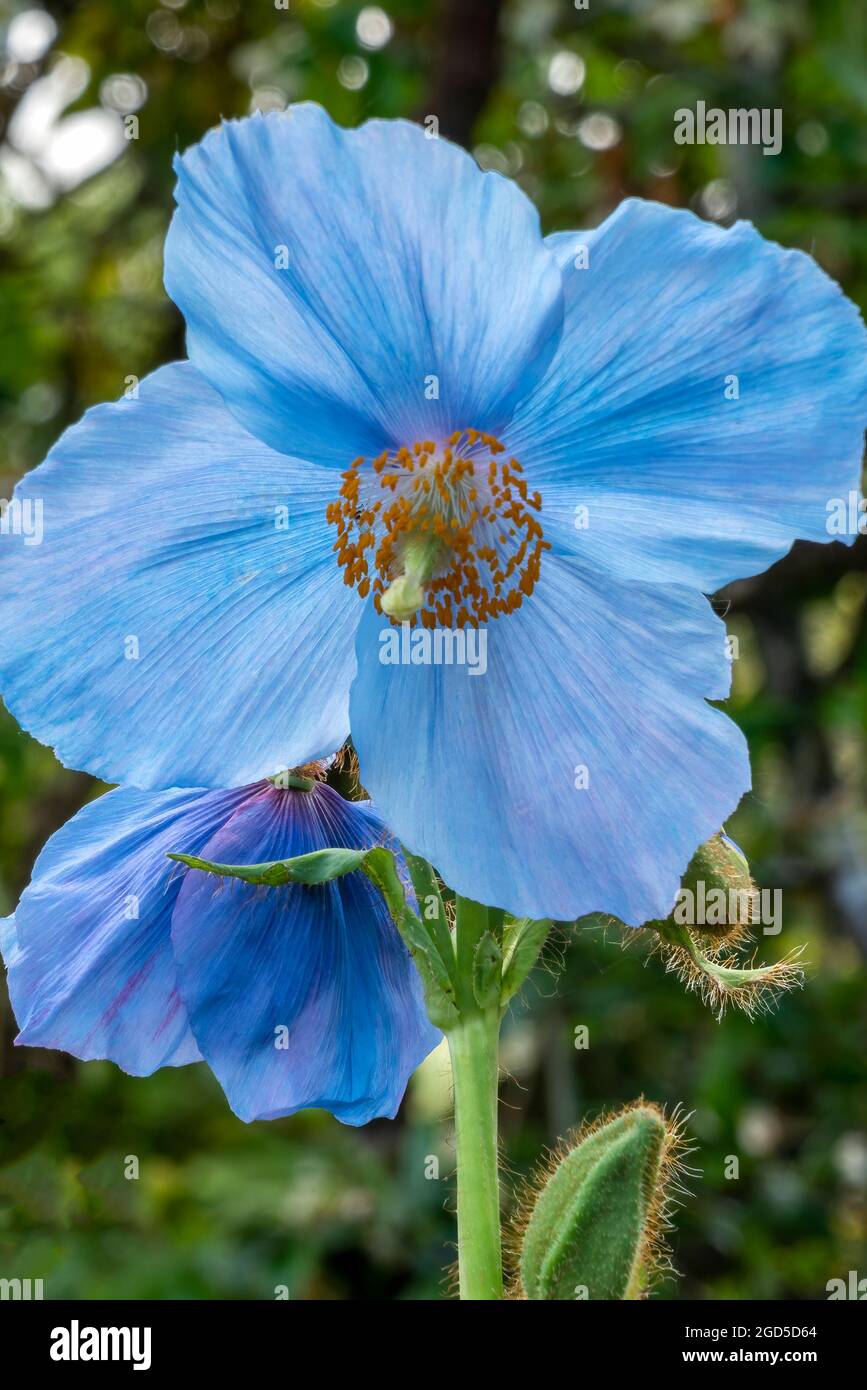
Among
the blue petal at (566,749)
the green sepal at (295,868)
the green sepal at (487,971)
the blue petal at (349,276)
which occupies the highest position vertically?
the blue petal at (349,276)

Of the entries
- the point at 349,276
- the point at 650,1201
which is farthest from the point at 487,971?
the point at 349,276

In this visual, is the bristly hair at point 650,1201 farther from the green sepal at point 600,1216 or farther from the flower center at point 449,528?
the flower center at point 449,528

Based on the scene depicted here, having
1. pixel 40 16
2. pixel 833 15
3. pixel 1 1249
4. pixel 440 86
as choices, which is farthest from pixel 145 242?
pixel 1 1249

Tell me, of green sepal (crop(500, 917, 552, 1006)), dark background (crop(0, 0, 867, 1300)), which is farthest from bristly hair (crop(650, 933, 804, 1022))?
dark background (crop(0, 0, 867, 1300))

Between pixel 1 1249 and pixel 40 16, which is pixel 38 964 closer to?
pixel 1 1249

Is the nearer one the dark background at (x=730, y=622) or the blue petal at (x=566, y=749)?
the blue petal at (x=566, y=749)

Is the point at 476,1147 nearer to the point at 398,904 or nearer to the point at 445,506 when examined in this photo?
the point at 398,904

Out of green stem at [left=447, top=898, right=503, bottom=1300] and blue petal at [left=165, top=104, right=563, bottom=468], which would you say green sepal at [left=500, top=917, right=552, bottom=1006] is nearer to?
green stem at [left=447, top=898, right=503, bottom=1300]

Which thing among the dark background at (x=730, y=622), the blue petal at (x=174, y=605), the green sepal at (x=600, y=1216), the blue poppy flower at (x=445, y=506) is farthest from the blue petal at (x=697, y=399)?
the dark background at (x=730, y=622)
